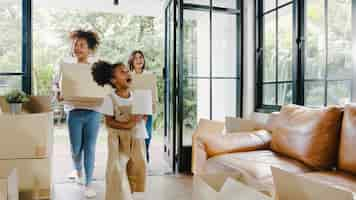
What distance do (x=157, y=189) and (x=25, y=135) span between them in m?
1.23

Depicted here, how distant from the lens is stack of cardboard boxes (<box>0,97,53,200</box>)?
2.25 metres

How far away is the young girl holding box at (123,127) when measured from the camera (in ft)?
6.50

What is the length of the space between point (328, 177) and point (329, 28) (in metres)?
1.37

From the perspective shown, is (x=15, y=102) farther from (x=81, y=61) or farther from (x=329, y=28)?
(x=329, y=28)

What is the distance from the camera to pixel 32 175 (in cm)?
229

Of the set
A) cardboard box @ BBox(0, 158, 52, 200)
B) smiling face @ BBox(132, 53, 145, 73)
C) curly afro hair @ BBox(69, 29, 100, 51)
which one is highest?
curly afro hair @ BBox(69, 29, 100, 51)

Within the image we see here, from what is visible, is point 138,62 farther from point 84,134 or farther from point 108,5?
point 108,5

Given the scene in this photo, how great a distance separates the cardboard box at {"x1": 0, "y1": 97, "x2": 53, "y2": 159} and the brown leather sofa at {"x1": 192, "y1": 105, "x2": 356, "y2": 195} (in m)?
1.24

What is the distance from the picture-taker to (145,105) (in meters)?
1.95

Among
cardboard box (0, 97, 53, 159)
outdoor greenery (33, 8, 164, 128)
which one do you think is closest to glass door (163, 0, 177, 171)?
cardboard box (0, 97, 53, 159)

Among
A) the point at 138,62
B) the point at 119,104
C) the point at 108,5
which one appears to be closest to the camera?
the point at 119,104

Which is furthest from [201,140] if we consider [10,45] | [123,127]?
[10,45]

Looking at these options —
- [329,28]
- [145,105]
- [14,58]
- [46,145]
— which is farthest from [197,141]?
[14,58]

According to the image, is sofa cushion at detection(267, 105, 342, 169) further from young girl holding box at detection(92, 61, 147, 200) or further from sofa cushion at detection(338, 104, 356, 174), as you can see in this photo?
young girl holding box at detection(92, 61, 147, 200)
